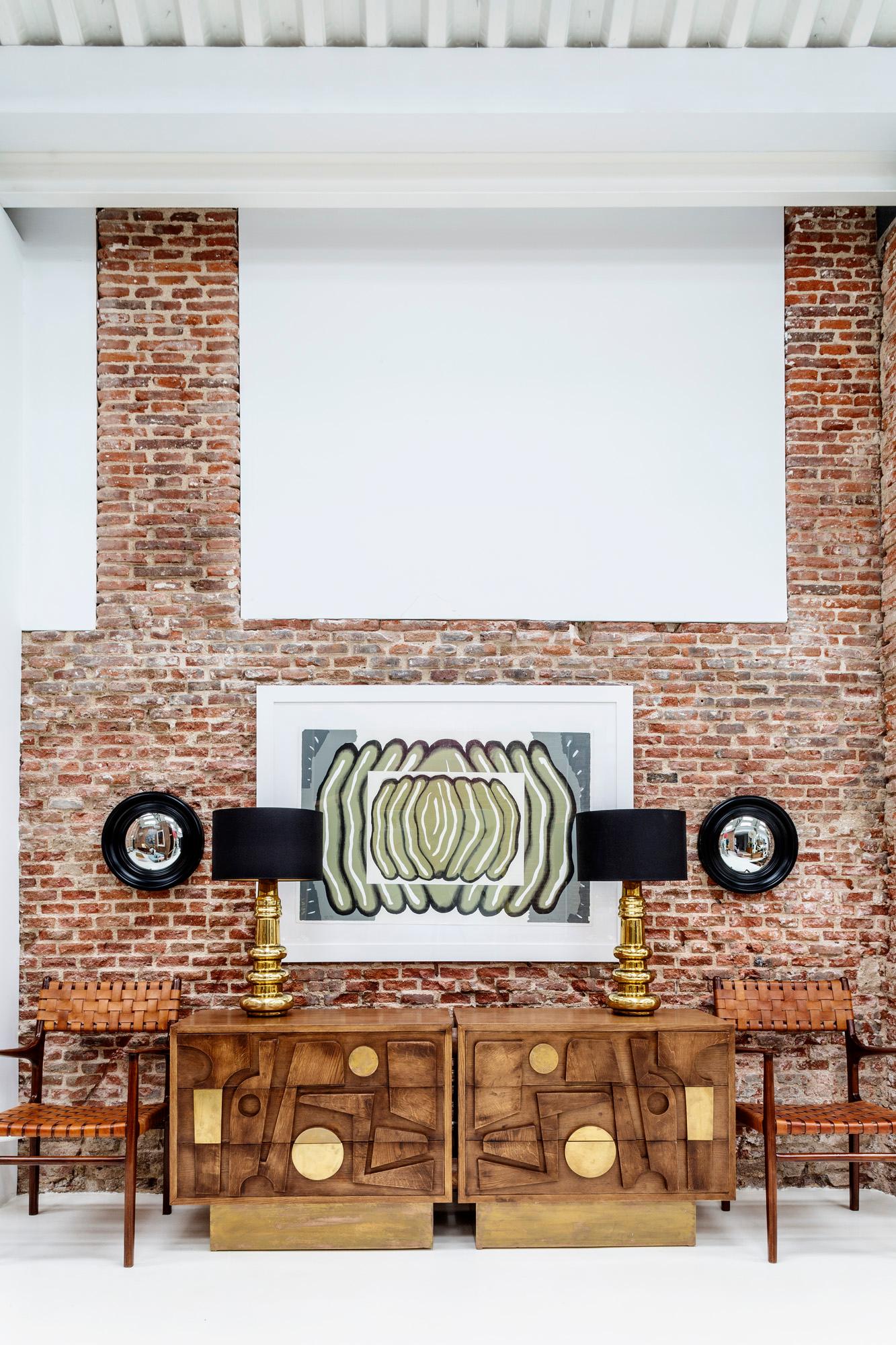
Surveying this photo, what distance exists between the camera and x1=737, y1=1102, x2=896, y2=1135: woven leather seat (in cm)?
432

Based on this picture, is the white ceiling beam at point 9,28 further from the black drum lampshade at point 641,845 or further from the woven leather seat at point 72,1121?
the woven leather seat at point 72,1121

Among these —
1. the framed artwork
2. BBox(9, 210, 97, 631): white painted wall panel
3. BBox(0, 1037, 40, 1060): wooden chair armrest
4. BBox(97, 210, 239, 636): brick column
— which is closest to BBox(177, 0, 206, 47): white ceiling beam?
BBox(97, 210, 239, 636): brick column

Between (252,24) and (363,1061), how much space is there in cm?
437

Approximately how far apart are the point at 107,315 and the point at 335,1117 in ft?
12.9

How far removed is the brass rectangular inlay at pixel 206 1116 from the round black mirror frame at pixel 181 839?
1.09 m

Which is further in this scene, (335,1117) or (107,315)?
(107,315)

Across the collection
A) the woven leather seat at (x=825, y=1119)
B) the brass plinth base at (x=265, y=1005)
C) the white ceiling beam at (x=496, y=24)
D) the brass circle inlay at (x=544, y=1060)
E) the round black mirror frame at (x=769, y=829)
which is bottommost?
the woven leather seat at (x=825, y=1119)

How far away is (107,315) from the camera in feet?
17.6

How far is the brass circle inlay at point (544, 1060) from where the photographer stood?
14.5 ft

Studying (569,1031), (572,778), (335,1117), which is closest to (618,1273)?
(569,1031)

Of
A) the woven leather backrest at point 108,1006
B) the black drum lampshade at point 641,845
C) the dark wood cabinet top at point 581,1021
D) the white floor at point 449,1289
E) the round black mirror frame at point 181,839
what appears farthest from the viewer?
the round black mirror frame at point 181,839

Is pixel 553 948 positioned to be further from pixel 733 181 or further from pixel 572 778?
pixel 733 181

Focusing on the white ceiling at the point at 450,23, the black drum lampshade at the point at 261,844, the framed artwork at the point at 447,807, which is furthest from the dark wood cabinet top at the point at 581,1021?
the white ceiling at the point at 450,23

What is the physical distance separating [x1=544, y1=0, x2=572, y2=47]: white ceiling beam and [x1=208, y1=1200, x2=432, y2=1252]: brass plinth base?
16.0ft
